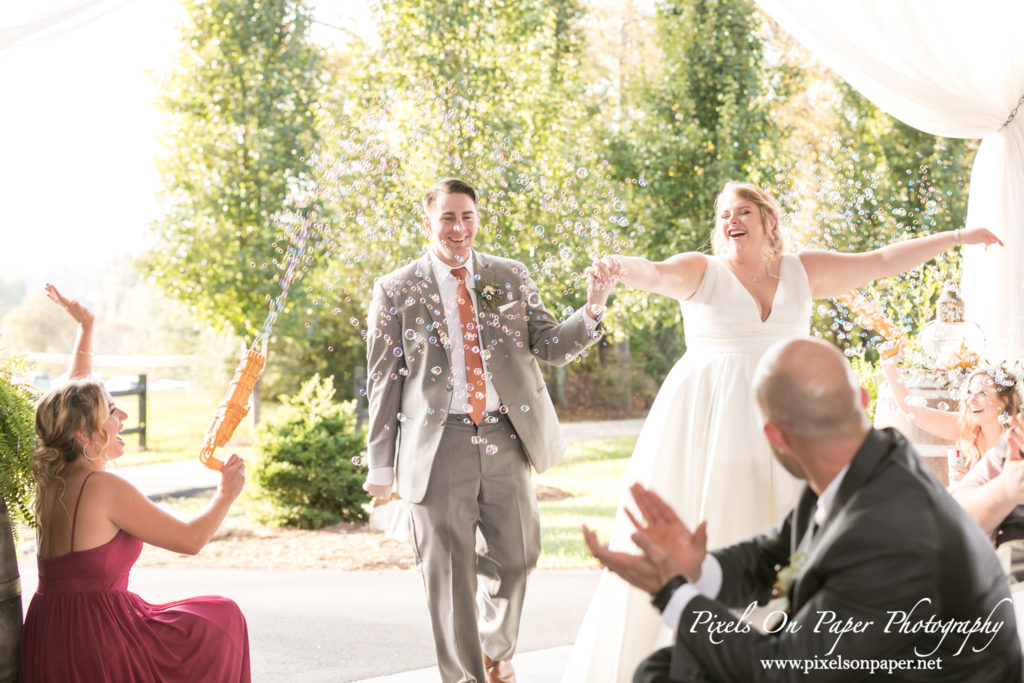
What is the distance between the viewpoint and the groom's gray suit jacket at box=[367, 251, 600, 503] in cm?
322

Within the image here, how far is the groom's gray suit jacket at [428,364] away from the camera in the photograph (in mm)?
3223

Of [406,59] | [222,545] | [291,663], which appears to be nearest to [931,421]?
[291,663]

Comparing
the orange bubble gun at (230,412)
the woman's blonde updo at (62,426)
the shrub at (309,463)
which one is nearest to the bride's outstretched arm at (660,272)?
the orange bubble gun at (230,412)

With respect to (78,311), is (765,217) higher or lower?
higher

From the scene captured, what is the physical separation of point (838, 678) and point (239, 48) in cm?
929

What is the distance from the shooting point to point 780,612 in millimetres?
1683

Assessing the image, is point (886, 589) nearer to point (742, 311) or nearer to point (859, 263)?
point (742, 311)

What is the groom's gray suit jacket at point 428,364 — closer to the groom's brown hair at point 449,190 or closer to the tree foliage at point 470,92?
the groom's brown hair at point 449,190

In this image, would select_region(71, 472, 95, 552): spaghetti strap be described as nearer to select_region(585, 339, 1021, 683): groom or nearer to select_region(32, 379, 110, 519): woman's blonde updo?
select_region(32, 379, 110, 519): woman's blonde updo

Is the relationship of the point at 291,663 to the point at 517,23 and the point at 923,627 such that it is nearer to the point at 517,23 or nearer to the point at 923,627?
the point at 923,627

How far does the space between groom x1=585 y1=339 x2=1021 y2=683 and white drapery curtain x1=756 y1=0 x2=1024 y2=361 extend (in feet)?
9.11

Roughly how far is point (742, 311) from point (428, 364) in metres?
1.00

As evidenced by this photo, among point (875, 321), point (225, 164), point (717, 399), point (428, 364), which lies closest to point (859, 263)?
point (875, 321)

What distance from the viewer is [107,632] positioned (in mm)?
2490
